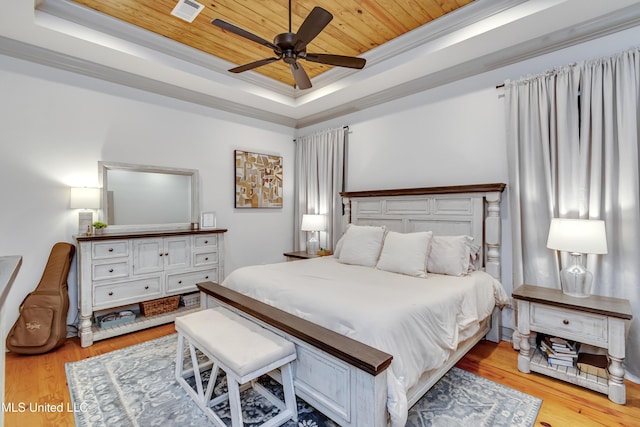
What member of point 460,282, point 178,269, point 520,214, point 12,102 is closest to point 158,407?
point 178,269

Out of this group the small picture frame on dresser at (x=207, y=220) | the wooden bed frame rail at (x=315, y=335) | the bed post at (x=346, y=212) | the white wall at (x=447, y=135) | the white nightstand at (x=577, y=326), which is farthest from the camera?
→ the bed post at (x=346, y=212)

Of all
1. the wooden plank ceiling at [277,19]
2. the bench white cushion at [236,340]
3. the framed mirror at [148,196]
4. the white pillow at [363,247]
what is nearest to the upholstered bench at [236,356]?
the bench white cushion at [236,340]

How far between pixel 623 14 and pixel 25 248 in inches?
214

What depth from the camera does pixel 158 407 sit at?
2.00 metres

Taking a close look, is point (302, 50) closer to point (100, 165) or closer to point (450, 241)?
point (450, 241)

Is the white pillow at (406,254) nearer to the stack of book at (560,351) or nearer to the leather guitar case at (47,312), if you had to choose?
the stack of book at (560,351)

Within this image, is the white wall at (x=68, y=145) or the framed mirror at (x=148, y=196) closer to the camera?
the white wall at (x=68, y=145)

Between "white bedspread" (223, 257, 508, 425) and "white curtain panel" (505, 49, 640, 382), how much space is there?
26.8 inches

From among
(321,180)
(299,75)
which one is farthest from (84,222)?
(321,180)

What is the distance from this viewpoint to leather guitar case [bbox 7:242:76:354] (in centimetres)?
269

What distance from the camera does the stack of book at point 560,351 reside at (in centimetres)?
231

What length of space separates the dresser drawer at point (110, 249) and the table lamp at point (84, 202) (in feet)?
0.87

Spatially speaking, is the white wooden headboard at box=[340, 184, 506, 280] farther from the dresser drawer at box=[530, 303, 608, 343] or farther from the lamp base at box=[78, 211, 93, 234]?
the lamp base at box=[78, 211, 93, 234]

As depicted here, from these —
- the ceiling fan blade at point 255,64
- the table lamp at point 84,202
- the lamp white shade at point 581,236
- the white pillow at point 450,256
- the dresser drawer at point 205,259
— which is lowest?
the dresser drawer at point 205,259
